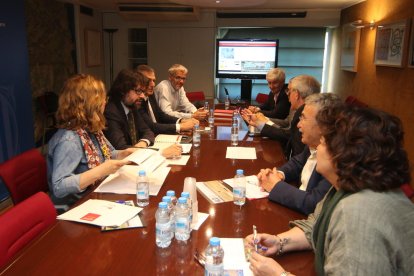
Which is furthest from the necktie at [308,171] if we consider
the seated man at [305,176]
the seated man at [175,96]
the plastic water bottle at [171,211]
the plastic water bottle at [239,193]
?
the seated man at [175,96]

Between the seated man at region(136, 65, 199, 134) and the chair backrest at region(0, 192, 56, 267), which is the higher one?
the seated man at region(136, 65, 199, 134)

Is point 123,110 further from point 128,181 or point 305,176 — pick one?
point 305,176

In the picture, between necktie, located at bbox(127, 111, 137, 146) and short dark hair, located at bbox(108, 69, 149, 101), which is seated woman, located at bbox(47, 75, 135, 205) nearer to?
short dark hair, located at bbox(108, 69, 149, 101)

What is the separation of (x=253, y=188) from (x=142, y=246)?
812 mm

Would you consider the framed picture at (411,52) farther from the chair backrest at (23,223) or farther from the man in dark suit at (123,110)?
the chair backrest at (23,223)

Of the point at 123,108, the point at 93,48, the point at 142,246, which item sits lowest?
the point at 142,246

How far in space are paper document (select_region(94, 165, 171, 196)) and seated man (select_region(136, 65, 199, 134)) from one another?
1.29 meters

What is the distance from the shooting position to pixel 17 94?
4.04 metres

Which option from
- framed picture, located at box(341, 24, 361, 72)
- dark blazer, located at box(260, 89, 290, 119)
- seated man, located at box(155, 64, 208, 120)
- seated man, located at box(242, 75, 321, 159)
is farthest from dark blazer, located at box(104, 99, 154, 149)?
framed picture, located at box(341, 24, 361, 72)

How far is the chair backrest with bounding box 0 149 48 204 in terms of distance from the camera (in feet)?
6.53

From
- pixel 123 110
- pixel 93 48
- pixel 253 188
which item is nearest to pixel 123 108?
pixel 123 110

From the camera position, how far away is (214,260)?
46.1 inches

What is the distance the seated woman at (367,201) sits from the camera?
924mm

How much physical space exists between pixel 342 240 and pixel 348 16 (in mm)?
6332
